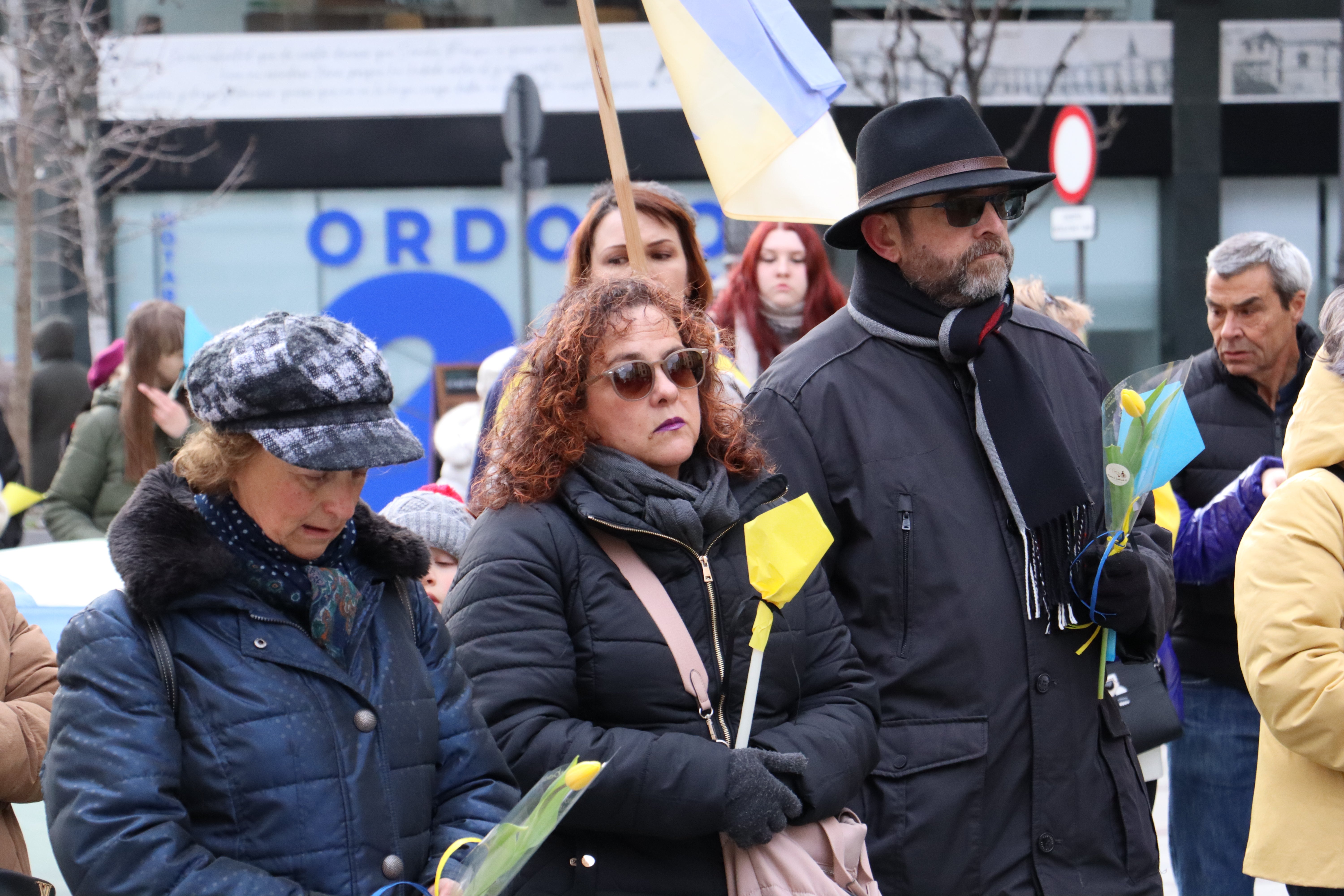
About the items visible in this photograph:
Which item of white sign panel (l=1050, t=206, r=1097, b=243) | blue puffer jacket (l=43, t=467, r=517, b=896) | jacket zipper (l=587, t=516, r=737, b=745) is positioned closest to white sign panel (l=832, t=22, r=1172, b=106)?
white sign panel (l=1050, t=206, r=1097, b=243)

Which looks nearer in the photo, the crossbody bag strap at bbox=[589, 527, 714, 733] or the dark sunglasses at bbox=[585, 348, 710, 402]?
the crossbody bag strap at bbox=[589, 527, 714, 733]

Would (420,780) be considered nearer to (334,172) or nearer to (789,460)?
(789,460)

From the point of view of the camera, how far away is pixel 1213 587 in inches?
176

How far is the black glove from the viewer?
7.90ft

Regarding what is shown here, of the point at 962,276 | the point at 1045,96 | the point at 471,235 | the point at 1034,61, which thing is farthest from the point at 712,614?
the point at 1034,61

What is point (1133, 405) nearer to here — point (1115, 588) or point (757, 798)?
point (1115, 588)

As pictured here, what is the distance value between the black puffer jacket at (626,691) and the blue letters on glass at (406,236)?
1200cm

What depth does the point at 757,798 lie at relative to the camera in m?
2.41

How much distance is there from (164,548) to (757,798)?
1.06 m

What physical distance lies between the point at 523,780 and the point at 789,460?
92cm

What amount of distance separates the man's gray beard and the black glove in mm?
1135

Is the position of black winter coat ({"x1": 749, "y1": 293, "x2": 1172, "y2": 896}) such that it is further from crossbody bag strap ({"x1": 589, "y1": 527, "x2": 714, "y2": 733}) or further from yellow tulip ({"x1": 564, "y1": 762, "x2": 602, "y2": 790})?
yellow tulip ({"x1": 564, "y1": 762, "x2": 602, "y2": 790})

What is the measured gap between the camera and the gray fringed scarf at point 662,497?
2576 millimetres

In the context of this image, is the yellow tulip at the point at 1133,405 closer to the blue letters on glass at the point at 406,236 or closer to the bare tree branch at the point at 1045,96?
the bare tree branch at the point at 1045,96
